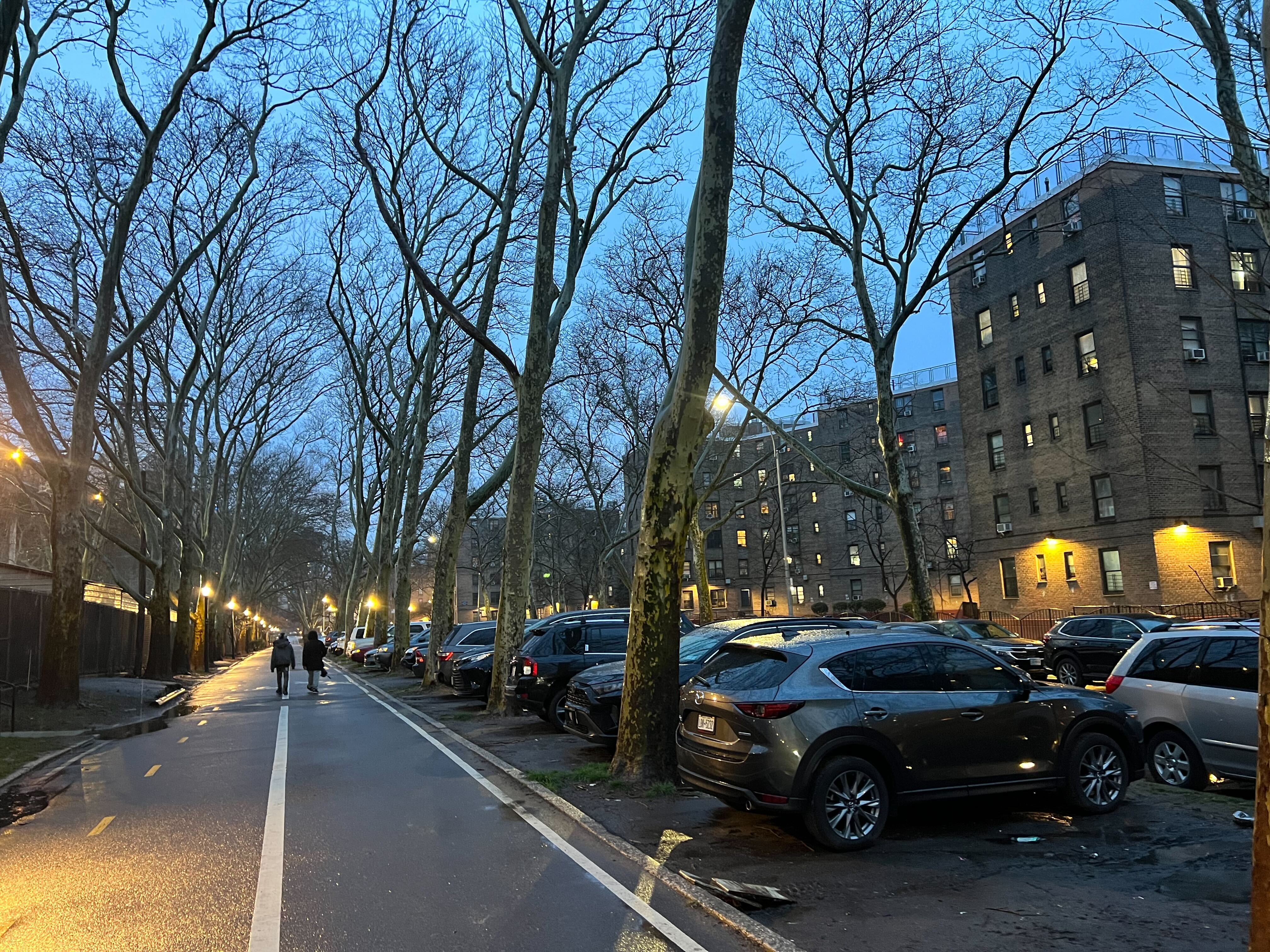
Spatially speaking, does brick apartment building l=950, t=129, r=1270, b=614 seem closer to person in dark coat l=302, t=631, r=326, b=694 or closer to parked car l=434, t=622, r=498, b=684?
parked car l=434, t=622, r=498, b=684

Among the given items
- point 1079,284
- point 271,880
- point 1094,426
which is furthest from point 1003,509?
point 271,880

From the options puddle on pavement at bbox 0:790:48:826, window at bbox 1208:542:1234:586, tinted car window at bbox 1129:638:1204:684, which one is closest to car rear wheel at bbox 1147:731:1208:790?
tinted car window at bbox 1129:638:1204:684

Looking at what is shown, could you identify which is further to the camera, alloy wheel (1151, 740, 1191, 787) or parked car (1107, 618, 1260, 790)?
alloy wheel (1151, 740, 1191, 787)

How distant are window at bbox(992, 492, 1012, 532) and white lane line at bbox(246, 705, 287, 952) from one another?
1368 inches

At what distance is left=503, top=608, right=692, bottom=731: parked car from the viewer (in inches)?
575

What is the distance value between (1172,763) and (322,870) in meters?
7.74

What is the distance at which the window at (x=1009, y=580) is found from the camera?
38688 millimetres

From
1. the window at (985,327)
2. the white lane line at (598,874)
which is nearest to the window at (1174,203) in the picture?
the window at (985,327)

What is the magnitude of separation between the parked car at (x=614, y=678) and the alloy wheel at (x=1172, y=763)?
3.05 metres

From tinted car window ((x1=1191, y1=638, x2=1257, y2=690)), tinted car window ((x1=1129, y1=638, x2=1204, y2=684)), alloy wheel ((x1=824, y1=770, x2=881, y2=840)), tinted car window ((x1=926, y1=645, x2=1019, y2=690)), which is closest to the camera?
alloy wheel ((x1=824, y1=770, x2=881, y2=840))

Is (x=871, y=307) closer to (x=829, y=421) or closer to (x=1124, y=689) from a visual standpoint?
(x=1124, y=689)

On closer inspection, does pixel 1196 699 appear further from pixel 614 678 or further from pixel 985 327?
pixel 985 327

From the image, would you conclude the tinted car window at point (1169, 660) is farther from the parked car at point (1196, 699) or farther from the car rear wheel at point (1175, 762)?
the car rear wheel at point (1175, 762)

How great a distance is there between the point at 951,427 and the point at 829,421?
26.8ft
